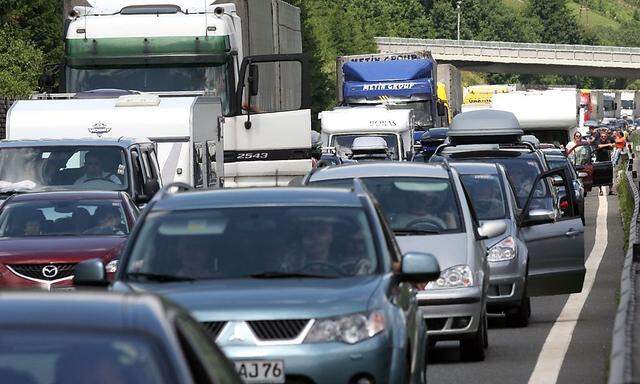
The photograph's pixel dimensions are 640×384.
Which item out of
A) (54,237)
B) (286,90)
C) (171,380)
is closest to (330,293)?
(171,380)

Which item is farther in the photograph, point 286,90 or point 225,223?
point 286,90

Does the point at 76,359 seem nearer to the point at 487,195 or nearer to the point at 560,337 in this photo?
the point at 560,337

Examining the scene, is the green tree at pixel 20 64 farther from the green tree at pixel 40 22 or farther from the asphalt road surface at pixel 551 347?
the asphalt road surface at pixel 551 347

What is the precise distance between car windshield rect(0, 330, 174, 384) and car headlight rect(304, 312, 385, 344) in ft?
13.6

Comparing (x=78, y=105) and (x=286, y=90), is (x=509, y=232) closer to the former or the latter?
(x=78, y=105)

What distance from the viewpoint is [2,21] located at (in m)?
74.1

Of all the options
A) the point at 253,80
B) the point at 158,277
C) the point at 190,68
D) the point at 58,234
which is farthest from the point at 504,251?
the point at 190,68

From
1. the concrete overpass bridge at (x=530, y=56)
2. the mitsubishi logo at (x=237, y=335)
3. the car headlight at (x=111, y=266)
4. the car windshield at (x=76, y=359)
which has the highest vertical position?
the car windshield at (x=76, y=359)

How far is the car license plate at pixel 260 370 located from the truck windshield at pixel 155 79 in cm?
1720

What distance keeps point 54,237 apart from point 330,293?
7905mm

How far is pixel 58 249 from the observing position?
16062 millimetres

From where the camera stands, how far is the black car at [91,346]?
4.74 m

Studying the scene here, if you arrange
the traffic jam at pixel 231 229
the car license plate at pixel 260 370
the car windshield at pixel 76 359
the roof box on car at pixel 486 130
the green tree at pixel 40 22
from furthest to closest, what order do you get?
the green tree at pixel 40 22 < the roof box on car at pixel 486 130 < the car license plate at pixel 260 370 < the traffic jam at pixel 231 229 < the car windshield at pixel 76 359

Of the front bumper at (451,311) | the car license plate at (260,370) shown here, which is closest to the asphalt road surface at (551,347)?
the front bumper at (451,311)
